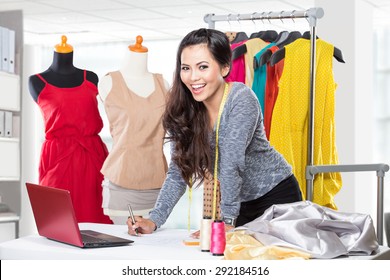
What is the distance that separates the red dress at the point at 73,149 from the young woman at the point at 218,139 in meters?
1.23

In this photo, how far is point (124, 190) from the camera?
3441mm

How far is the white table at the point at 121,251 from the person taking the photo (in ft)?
6.56

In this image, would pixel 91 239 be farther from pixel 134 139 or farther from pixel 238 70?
pixel 238 70

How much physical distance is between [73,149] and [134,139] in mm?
433

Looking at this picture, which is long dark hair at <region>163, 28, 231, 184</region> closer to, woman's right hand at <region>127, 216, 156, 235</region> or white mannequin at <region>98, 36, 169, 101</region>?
woman's right hand at <region>127, 216, 156, 235</region>

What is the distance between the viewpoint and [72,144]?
12.1 feet

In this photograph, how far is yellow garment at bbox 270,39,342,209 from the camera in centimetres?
344

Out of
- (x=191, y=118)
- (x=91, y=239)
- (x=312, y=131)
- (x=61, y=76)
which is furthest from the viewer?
(x=61, y=76)

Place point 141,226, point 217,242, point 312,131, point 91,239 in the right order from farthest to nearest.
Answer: point 312,131
point 141,226
point 91,239
point 217,242

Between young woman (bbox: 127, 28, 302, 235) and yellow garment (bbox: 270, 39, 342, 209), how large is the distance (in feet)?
2.71

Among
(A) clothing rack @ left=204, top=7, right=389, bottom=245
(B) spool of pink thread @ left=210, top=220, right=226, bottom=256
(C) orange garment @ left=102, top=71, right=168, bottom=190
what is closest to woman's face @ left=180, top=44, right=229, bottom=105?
(B) spool of pink thread @ left=210, top=220, right=226, bottom=256

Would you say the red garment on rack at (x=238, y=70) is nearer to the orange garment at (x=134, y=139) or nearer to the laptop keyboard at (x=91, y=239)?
the orange garment at (x=134, y=139)

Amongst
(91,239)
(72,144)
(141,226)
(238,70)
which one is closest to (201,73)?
(141,226)

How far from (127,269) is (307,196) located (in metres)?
1.51
